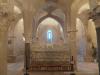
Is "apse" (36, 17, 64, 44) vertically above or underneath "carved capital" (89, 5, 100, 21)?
above

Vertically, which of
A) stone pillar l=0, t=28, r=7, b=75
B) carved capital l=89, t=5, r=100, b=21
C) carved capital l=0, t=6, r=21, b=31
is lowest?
stone pillar l=0, t=28, r=7, b=75

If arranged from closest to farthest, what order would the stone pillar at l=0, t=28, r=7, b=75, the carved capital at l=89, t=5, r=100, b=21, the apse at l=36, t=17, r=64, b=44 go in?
1. the carved capital at l=89, t=5, r=100, b=21
2. the stone pillar at l=0, t=28, r=7, b=75
3. the apse at l=36, t=17, r=64, b=44

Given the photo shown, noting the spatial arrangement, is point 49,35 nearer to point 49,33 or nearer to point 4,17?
point 49,33

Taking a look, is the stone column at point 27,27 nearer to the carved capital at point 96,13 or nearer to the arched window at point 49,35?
the carved capital at point 96,13

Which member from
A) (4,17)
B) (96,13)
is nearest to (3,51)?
(4,17)

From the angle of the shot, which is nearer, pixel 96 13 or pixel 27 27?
pixel 96 13

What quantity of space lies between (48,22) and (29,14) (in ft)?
50.1

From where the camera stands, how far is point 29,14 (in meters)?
17.2

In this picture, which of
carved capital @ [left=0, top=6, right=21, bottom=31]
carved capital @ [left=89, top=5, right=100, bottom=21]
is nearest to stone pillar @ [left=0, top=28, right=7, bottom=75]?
carved capital @ [left=0, top=6, right=21, bottom=31]

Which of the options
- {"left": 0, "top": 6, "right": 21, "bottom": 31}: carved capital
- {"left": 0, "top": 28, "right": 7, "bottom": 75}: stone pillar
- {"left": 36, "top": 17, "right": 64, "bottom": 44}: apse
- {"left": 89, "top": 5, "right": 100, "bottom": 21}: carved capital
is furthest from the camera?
{"left": 36, "top": 17, "right": 64, "bottom": 44}: apse

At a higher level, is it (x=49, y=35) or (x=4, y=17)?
(x=49, y=35)

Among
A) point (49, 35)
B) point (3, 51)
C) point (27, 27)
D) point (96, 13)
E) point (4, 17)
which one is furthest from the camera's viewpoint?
point (49, 35)

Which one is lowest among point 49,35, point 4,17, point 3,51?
point 3,51

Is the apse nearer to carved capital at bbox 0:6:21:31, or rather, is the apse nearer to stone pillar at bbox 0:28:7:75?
stone pillar at bbox 0:28:7:75
